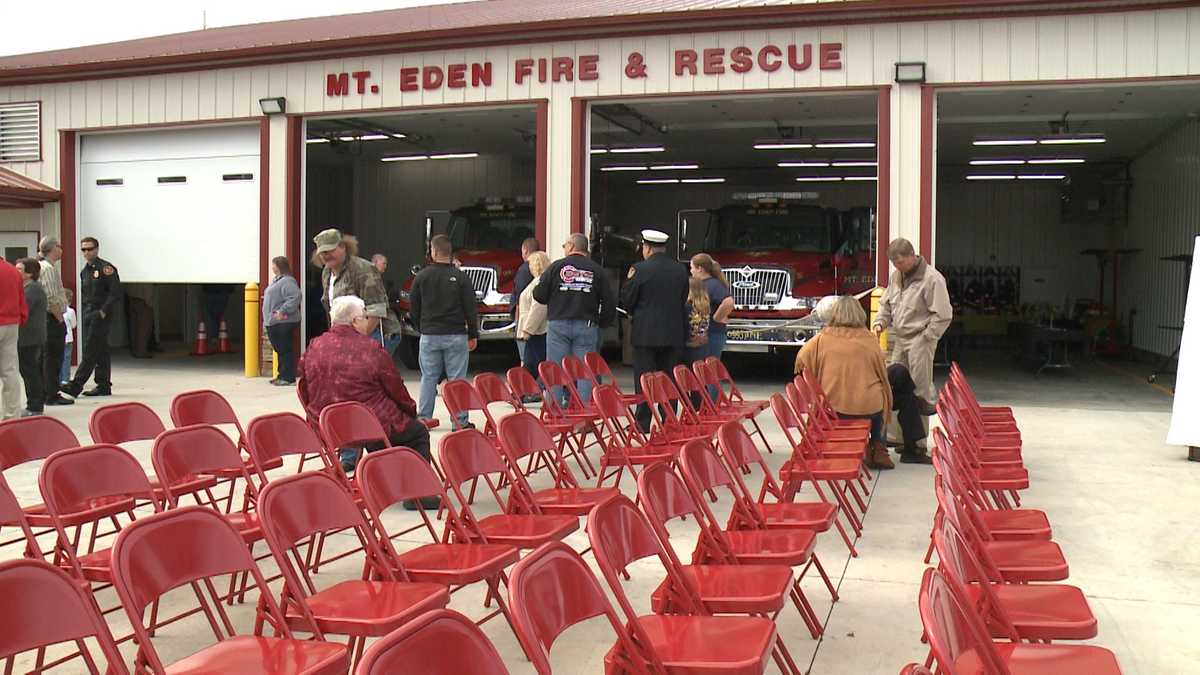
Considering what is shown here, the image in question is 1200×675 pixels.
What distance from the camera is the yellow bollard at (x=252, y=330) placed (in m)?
14.8

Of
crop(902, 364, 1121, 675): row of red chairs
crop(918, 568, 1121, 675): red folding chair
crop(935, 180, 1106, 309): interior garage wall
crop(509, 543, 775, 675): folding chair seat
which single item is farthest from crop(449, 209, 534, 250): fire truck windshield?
crop(918, 568, 1121, 675): red folding chair

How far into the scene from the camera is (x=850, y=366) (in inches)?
298

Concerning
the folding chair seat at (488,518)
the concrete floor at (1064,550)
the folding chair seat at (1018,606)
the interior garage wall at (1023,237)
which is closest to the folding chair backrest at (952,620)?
the folding chair seat at (1018,606)

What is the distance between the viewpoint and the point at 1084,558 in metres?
5.59

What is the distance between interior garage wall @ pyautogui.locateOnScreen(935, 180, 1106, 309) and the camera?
24.6 m

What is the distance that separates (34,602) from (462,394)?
4.22 m

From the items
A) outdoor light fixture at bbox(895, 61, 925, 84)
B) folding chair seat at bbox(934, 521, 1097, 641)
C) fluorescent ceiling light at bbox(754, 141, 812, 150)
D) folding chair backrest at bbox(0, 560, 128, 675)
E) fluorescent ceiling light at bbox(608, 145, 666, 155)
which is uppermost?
fluorescent ceiling light at bbox(754, 141, 812, 150)

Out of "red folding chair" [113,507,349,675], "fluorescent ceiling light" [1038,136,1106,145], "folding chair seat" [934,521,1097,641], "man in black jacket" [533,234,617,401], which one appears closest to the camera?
"red folding chair" [113,507,349,675]

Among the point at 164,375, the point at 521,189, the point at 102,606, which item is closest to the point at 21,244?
the point at 164,375

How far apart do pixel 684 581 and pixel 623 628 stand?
0.58 meters

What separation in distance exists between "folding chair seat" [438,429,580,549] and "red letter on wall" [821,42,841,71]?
892cm

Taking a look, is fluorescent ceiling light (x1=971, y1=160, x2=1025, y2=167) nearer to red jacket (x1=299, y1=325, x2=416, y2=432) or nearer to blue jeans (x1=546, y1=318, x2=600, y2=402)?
blue jeans (x1=546, y1=318, x2=600, y2=402)

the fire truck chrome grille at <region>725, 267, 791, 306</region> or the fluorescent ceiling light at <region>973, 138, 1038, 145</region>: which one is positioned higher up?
the fluorescent ceiling light at <region>973, 138, 1038, 145</region>

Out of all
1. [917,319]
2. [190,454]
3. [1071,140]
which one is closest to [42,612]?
[190,454]
